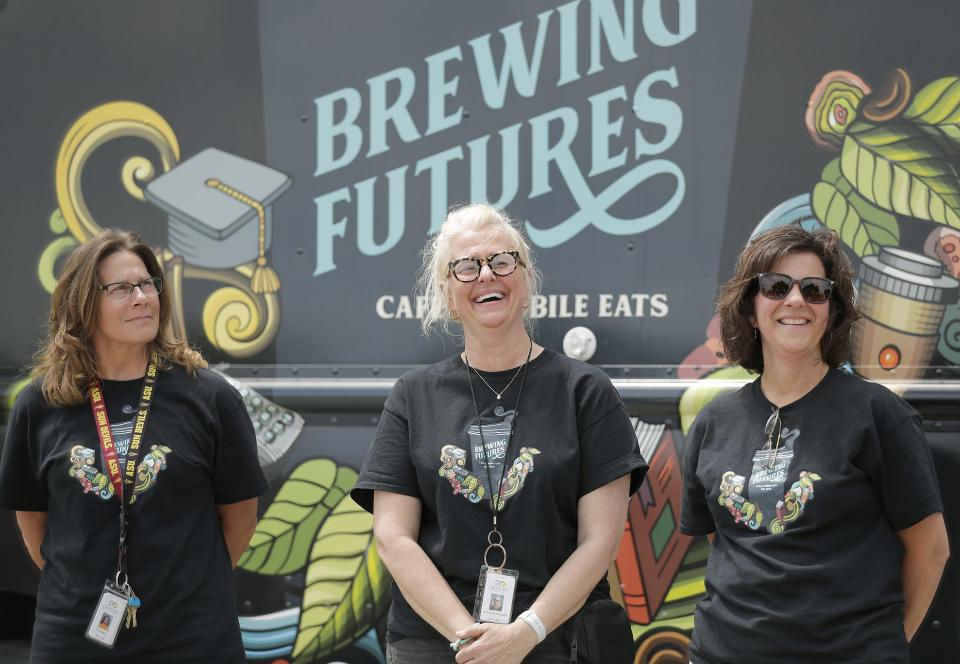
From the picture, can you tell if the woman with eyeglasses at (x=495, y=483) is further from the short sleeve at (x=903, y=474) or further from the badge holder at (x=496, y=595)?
the short sleeve at (x=903, y=474)

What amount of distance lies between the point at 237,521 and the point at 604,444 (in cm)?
89

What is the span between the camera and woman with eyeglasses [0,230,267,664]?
7.16 ft

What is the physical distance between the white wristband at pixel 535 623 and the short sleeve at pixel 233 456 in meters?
0.72

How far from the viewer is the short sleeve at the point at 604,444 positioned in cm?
206

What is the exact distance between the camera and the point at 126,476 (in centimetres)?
219

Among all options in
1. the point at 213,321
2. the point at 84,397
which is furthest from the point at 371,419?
the point at 84,397

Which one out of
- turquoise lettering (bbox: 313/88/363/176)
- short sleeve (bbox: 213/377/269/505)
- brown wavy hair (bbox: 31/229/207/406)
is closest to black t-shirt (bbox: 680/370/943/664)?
short sleeve (bbox: 213/377/269/505)

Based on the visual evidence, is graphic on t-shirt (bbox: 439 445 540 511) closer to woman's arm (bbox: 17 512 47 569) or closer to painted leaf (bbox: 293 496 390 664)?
painted leaf (bbox: 293 496 390 664)

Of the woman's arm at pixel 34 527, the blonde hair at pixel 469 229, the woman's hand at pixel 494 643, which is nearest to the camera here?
the woman's hand at pixel 494 643

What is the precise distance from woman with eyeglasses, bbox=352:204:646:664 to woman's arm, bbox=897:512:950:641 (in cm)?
54

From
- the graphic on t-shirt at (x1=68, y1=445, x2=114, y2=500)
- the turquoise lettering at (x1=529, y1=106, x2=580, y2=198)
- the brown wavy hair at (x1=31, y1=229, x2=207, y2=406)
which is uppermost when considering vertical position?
the turquoise lettering at (x1=529, y1=106, x2=580, y2=198)

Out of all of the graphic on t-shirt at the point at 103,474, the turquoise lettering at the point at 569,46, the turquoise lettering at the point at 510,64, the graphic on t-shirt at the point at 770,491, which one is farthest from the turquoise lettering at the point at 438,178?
the graphic on t-shirt at the point at 770,491

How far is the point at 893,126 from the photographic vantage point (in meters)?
2.65

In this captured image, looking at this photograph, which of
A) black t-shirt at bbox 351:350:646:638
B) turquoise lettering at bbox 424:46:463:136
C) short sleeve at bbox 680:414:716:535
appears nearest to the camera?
black t-shirt at bbox 351:350:646:638
